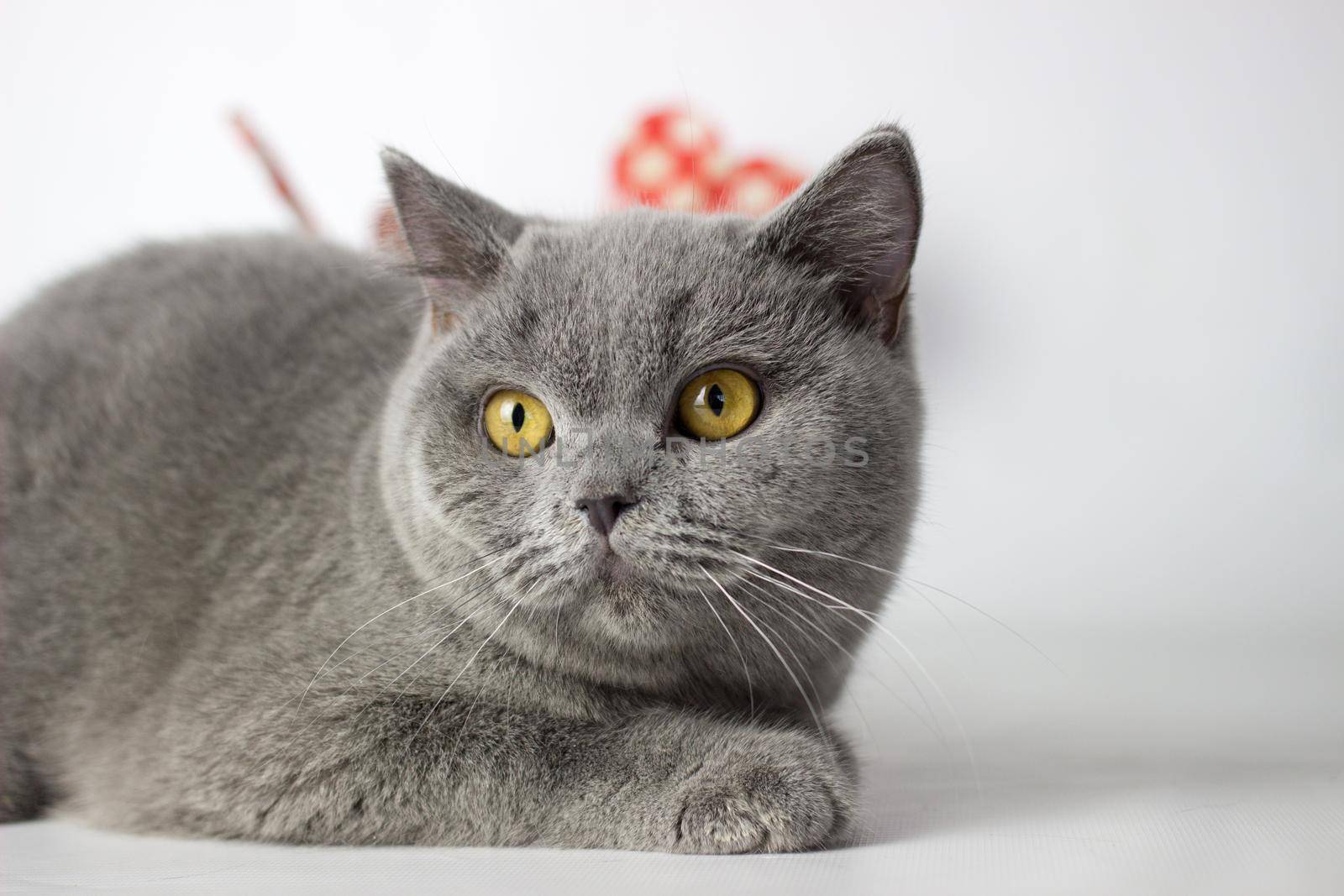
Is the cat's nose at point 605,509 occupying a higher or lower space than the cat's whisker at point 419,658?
higher

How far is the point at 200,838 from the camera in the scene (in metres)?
1.50

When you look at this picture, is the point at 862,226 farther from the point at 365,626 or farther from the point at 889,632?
the point at 365,626

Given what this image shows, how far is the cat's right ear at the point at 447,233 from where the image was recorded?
1.55m

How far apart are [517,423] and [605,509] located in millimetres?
214

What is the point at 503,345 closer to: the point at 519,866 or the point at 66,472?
the point at 519,866

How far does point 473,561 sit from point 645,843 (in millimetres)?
374

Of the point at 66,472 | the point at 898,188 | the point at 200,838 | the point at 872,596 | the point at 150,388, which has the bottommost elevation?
the point at 200,838

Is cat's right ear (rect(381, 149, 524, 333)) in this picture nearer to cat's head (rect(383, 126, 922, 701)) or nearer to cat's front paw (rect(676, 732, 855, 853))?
cat's head (rect(383, 126, 922, 701))

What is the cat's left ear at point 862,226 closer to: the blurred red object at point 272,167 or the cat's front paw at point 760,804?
the cat's front paw at point 760,804

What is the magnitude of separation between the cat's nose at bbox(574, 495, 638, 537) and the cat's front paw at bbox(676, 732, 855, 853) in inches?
11.8

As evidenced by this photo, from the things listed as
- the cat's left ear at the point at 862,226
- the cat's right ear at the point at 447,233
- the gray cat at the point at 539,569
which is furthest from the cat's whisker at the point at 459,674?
the cat's left ear at the point at 862,226

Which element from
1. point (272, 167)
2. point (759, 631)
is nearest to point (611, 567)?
point (759, 631)

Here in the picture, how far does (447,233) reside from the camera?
5.21 feet

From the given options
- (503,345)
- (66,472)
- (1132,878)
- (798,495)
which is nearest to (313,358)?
(66,472)
